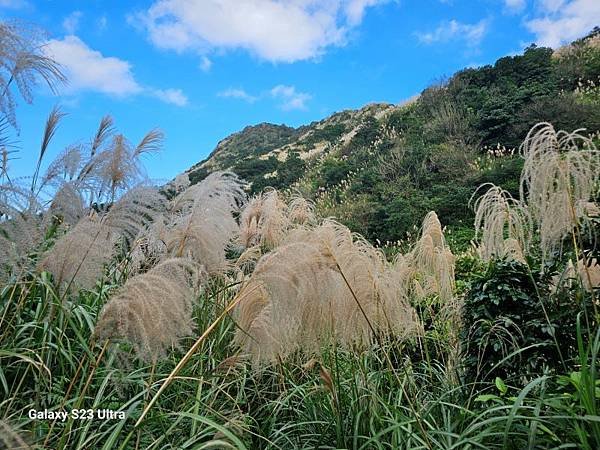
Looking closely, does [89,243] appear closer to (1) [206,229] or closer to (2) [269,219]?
(1) [206,229]

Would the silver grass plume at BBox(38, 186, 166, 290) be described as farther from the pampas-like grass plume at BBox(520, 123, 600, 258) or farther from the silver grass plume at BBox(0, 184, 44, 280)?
the pampas-like grass plume at BBox(520, 123, 600, 258)

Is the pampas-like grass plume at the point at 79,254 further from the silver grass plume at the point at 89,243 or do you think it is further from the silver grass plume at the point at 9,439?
the silver grass plume at the point at 9,439

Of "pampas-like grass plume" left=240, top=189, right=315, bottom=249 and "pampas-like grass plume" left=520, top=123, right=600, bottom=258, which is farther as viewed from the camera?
"pampas-like grass plume" left=240, top=189, right=315, bottom=249

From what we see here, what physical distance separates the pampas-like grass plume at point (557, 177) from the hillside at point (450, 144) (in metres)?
10.3

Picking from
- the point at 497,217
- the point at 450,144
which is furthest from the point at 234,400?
the point at 450,144

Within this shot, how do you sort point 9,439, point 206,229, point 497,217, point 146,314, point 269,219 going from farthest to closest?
point 269,219 → point 497,217 → point 206,229 → point 146,314 → point 9,439

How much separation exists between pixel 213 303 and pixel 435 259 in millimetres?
2061

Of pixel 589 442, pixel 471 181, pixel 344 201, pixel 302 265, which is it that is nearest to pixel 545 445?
pixel 589 442

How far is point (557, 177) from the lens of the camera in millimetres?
2742

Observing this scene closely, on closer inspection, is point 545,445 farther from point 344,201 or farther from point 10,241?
point 344,201

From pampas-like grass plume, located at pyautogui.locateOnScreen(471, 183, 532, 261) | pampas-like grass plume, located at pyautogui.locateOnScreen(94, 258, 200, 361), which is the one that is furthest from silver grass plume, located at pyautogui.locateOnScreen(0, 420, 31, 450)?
pampas-like grass plume, located at pyautogui.locateOnScreen(471, 183, 532, 261)

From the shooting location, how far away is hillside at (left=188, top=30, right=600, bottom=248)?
51.5 feet

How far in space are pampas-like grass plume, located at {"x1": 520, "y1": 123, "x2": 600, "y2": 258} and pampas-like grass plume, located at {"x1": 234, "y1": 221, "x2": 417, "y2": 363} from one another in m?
0.99

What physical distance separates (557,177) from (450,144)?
1767 centimetres
